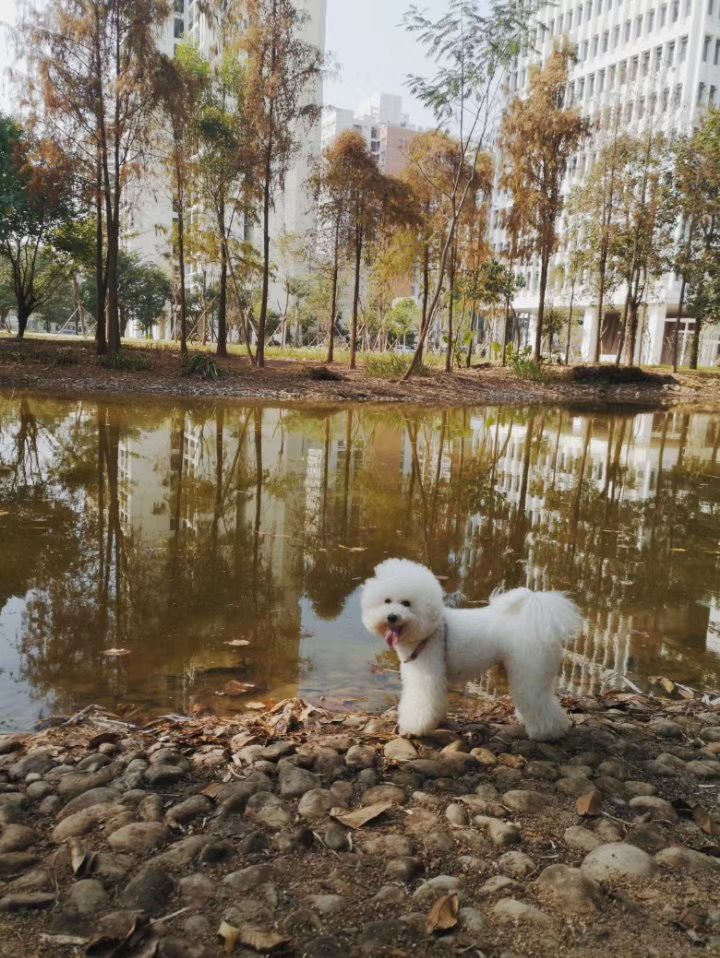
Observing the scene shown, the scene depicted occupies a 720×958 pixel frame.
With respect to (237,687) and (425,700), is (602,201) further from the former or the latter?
(425,700)

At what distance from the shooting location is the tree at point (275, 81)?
76.2 feet

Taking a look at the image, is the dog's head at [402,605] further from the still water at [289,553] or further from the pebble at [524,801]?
the still water at [289,553]

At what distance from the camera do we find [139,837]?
2.59 m

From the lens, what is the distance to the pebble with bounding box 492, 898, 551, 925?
224 cm

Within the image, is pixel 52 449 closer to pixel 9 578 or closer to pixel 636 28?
pixel 9 578

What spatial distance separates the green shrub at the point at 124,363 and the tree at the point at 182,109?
285 centimetres

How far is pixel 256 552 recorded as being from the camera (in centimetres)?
655

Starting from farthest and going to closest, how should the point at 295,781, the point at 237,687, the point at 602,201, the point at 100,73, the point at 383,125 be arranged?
1. the point at 383,125
2. the point at 602,201
3. the point at 100,73
4. the point at 237,687
5. the point at 295,781

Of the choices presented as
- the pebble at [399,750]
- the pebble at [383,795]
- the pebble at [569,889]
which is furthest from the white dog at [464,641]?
the pebble at [569,889]

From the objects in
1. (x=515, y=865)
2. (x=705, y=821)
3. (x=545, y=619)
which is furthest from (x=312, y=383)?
(x=515, y=865)

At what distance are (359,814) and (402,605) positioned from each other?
0.85m

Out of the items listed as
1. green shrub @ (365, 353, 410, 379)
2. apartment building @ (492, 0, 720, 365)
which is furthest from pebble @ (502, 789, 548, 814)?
apartment building @ (492, 0, 720, 365)

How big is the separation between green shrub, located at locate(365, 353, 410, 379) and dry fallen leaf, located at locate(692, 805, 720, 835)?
23.7 meters

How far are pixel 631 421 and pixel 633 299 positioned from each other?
18220mm
